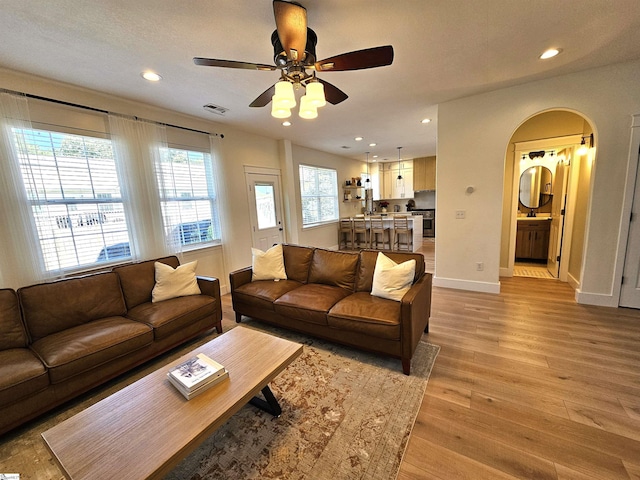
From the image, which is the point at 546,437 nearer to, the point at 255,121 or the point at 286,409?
the point at 286,409

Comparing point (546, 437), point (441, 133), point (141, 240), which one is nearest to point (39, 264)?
point (141, 240)

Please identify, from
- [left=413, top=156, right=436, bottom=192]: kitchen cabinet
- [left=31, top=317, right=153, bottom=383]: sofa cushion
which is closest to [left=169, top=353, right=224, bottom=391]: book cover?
[left=31, top=317, right=153, bottom=383]: sofa cushion

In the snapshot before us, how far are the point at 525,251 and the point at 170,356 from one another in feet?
20.5

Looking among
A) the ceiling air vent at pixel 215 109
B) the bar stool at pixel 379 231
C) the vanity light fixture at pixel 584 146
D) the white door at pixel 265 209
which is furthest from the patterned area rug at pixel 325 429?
the bar stool at pixel 379 231

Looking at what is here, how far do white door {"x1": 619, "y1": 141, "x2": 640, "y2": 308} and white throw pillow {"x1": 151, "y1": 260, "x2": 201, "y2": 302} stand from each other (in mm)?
4976

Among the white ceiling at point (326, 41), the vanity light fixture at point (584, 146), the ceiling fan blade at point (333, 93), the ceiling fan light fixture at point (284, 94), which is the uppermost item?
the white ceiling at point (326, 41)

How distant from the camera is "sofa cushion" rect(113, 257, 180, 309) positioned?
104 inches

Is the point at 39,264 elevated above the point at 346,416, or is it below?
above

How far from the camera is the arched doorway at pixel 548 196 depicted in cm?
360

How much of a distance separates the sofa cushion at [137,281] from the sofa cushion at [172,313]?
86 mm

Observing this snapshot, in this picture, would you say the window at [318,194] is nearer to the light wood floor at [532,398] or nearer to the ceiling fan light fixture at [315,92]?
the light wood floor at [532,398]

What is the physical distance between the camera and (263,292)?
2879mm

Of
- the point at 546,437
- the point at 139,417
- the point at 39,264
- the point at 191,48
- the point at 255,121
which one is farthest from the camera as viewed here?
the point at 255,121

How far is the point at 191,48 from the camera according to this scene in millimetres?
2104
